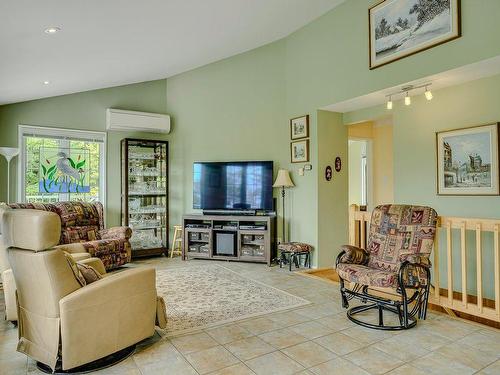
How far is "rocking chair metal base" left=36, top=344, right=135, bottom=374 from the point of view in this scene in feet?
7.31

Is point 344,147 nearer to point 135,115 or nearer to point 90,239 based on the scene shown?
point 135,115

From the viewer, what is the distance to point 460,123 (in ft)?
13.4

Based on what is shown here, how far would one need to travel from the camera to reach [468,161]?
4.00m

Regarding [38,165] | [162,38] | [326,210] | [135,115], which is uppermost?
[162,38]

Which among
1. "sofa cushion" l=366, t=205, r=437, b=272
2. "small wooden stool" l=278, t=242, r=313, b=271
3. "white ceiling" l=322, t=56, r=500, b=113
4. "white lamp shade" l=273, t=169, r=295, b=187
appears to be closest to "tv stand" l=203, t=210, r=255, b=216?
"white lamp shade" l=273, t=169, r=295, b=187

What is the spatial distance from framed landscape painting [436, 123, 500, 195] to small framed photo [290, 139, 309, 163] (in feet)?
5.88

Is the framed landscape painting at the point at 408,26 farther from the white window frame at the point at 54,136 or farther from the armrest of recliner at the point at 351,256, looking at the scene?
the white window frame at the point at 54,136

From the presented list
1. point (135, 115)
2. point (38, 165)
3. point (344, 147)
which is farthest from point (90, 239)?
point (344, 147)

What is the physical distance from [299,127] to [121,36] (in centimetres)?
284

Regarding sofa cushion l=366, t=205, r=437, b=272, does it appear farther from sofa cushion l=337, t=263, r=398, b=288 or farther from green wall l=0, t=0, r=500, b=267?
green wall l=0, t=0, r=500, b=267

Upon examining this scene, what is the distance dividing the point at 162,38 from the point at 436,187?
3996 mm

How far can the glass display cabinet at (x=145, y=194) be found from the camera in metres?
6.02

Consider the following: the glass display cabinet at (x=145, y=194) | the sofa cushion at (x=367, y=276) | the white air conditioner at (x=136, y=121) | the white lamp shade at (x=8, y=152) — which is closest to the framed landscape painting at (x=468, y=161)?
the sofa cushion at (x=367, y=276)

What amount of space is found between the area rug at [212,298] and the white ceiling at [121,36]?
2.86 meters
